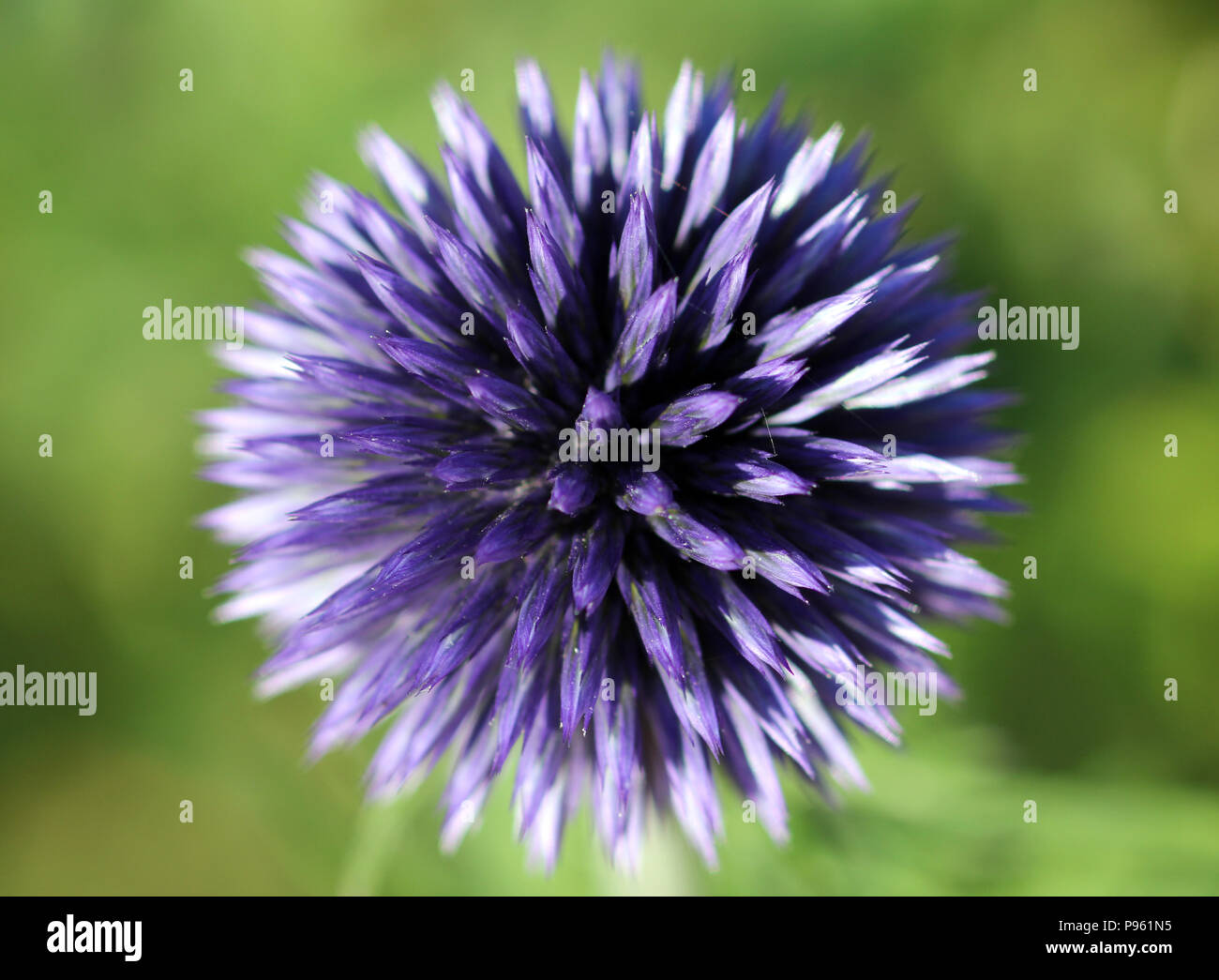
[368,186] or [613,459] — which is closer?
[613,459]

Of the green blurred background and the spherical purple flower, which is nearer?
the spherical purple flower

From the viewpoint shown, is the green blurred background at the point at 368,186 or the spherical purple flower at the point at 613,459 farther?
the green blurred background at the point at 368,186

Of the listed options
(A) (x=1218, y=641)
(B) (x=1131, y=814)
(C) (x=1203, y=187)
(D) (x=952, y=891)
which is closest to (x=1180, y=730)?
(A) (x=1218, y=641)

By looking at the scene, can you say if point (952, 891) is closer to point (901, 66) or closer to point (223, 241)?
point (901, 66)

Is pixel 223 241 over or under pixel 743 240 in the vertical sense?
over
